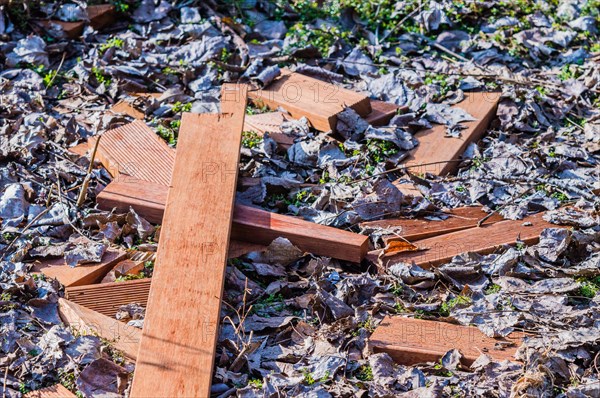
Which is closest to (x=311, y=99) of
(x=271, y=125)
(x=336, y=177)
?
(x=271, y=125)

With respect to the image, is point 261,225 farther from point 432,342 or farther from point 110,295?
point 432,342

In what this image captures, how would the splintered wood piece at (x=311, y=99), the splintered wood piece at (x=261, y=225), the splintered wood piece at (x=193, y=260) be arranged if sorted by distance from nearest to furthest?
the splintered wood piece at (x=193, y=260) → the splintered wood piece at (x=261, y=225) → the splintered wood piece at (x=311, y=99)

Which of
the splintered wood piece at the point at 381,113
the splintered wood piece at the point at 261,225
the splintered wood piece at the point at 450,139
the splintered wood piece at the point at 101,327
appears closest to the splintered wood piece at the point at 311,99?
the splintered wood piece at the point at 381,113

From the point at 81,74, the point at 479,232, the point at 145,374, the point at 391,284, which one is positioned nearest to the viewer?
the point at 145,374

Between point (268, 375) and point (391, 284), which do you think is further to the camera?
point (391, 284)

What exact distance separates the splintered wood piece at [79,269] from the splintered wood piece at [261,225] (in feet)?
1.19

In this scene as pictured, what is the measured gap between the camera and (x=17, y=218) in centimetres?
449

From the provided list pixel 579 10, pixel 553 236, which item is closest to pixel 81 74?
pixel 553 236

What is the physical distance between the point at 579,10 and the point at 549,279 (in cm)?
363

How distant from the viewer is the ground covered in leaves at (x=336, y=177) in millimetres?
3582

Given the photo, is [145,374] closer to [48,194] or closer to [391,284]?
[391,284]

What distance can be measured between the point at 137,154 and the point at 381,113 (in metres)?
1.72

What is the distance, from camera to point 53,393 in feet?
11.1

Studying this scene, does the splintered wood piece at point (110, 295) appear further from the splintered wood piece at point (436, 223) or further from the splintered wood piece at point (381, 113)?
the splintered wood piece at point (381, 113)
